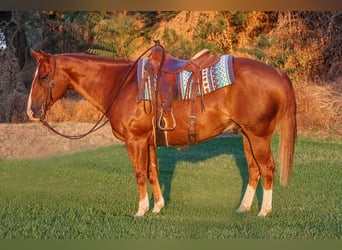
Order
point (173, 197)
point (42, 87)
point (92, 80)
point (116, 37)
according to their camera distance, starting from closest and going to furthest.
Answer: point (42, 87) → point (92, 80) → point (173, 197) → point (116, 37)

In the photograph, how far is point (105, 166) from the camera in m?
8.83

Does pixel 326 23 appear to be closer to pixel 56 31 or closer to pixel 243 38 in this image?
pixel 243 38

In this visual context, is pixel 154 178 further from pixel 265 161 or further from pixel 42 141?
pixel 42 141

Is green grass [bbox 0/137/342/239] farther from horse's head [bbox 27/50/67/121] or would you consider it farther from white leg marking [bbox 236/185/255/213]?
horse's head [bbox 27/50/67/121]

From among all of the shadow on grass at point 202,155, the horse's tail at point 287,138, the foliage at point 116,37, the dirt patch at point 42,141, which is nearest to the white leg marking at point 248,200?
the horse's tail at point 287,138

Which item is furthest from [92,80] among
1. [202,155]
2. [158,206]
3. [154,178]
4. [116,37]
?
[116,37]

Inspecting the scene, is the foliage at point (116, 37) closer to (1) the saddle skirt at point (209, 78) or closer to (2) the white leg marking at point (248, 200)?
(1) the saddle skirt at point (209, 78)

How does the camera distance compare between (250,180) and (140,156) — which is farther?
(250,180)

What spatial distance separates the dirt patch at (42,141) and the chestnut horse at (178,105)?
5431mm

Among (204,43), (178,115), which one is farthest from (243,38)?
(178,115)

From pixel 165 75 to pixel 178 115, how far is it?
481 millimetres

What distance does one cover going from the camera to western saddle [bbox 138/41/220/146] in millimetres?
5059

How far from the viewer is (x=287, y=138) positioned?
17.3 ft

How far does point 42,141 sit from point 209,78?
744cm
